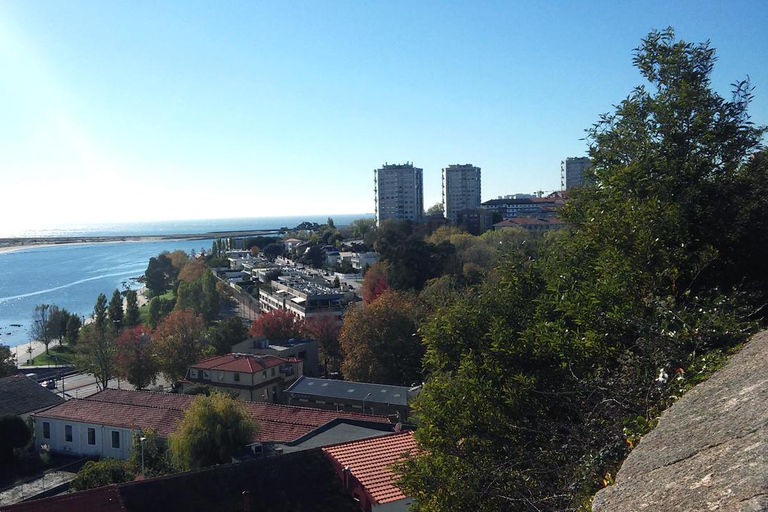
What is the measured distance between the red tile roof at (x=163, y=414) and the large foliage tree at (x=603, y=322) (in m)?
9.76

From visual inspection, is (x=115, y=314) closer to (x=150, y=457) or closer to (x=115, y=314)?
(x=115, y=314)

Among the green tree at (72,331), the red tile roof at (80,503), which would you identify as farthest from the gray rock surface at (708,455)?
the green tree at (72,331)

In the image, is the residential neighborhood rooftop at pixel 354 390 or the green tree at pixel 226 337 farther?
the green tree at pixel 226 337

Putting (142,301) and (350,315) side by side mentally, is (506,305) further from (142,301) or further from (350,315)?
(142,301)

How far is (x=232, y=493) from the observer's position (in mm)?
9578

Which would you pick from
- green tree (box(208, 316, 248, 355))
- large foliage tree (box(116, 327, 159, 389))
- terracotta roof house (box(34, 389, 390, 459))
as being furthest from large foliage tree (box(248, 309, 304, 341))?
terracotta roof house (box(34, 389, 390, 459))

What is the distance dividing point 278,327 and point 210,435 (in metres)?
16.1

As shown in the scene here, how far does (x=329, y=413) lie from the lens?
16531 mm

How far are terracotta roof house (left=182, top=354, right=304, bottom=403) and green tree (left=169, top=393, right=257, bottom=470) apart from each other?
7875 mm

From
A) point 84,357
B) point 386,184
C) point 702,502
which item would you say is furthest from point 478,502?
point 386,184

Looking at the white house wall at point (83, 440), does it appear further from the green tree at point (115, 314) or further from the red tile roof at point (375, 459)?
the green tree at point (115, 314)

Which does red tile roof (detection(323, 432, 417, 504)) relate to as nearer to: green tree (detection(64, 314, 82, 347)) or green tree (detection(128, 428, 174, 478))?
green tree (detection(128, 428, 174, 478))

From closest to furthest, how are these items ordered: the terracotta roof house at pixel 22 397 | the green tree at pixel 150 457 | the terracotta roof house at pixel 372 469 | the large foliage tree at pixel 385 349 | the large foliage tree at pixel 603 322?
the large foliage tree at pixel 603 322, the terracotta roof house at pixel 372 469, the green tree at pixel 150 457, the terracotta roof house at pixel 22 397, the large foliage tree at pixel 385 349

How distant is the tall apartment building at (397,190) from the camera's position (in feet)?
279
